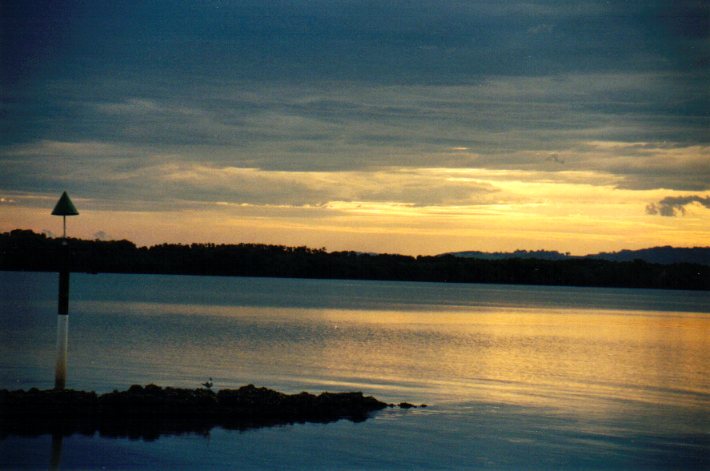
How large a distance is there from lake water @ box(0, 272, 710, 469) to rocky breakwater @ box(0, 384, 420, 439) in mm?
606

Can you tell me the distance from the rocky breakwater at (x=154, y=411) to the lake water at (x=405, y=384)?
1.99 feet

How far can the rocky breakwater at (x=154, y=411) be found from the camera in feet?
59.2

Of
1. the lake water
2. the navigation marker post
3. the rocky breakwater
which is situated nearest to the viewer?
the lake water

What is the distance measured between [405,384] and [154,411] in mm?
10760

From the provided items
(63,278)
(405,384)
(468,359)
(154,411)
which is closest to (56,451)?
(154,411)

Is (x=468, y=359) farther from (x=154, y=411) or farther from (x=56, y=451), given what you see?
(x=56, y=451)

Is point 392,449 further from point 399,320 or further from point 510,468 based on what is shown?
point 399,320

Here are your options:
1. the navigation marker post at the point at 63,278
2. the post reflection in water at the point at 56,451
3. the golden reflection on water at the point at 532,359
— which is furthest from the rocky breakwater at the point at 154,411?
the golden reflection on water at the point at 532,359

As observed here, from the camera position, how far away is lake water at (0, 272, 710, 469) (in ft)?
56.1

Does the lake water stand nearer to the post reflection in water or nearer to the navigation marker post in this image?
the post reflection in water

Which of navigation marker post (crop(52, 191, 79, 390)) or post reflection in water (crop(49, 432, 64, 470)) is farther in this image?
navigation marker post (crop(52, 191, 79, 390))

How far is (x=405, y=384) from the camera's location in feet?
92.0

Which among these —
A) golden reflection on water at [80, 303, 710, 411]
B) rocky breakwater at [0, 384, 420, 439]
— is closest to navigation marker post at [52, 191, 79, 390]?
rocky breakwater at [0, 384, 420, 439]

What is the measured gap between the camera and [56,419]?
1827 centimetres
